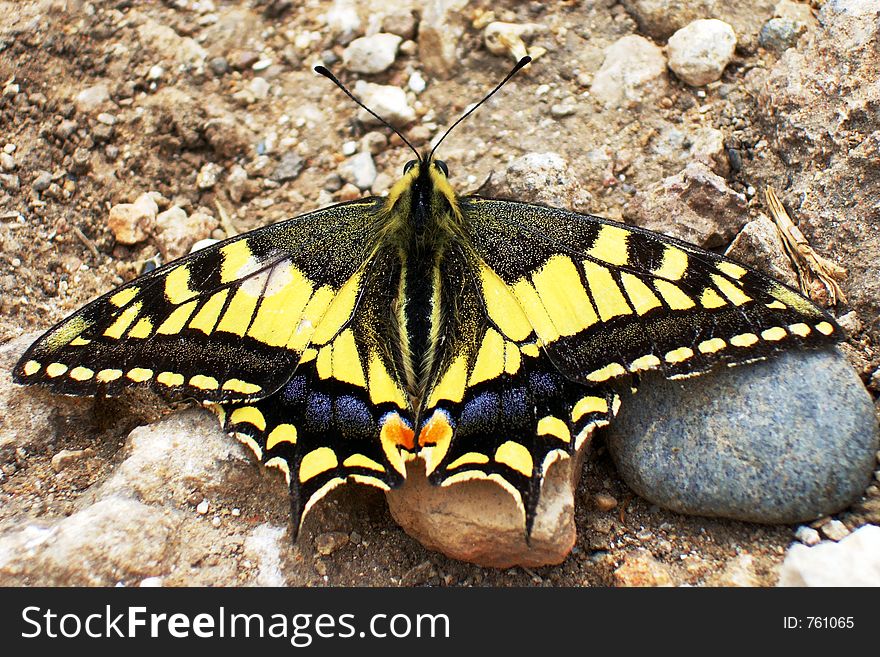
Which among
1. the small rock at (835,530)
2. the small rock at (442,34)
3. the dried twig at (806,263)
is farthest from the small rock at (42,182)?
the small rock at (835,530)

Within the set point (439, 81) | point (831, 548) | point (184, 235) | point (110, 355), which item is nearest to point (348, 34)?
point (439, 81)

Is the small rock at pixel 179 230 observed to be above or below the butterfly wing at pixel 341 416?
below

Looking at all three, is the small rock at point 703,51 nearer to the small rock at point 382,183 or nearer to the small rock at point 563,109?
the small rock at point 563,109

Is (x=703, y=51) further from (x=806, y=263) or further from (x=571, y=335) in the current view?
(x=571, y=335)

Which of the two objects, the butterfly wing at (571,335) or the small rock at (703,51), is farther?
the small rock at (703,51)

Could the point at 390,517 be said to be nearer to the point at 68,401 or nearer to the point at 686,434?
the point at 686,434

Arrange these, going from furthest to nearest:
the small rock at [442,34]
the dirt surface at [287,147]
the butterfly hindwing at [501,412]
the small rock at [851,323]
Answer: the small rock at [442,34], the small rock at [851,323], the dirt surface at [287,147], the butterfly hindwing at [501,412]
